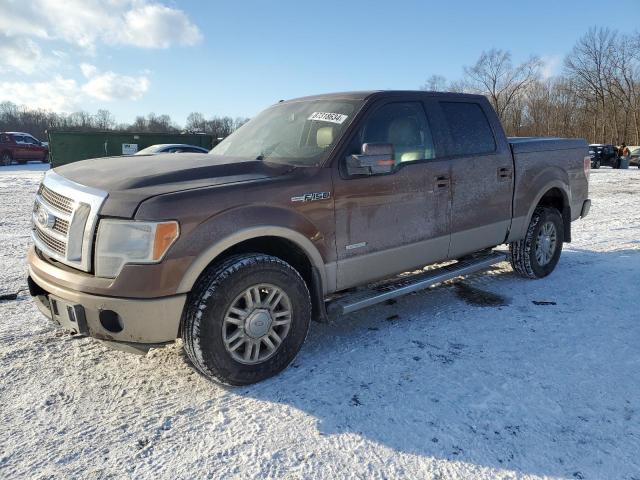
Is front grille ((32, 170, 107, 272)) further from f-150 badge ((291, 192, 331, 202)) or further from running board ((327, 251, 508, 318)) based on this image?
running board ((327, 251, 508, 318))

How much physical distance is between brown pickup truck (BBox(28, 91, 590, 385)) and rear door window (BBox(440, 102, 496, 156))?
0.02 meters

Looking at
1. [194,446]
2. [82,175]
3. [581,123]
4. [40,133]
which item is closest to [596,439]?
[194,446]

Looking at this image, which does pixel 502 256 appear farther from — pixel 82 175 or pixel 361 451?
pixel 82 175

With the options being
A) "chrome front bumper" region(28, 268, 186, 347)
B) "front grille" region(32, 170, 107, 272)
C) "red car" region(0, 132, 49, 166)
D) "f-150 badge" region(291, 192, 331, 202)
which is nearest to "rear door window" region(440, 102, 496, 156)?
"f-150 badge" region(291, 192, 331, 202)

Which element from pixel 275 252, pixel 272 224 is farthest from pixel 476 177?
pixel 272 224

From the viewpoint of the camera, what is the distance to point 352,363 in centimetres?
339

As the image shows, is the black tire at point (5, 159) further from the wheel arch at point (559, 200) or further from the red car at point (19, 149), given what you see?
the wheel arch at point (559, 200)

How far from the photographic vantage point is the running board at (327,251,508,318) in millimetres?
3488

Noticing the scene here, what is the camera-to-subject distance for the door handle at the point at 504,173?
15.4 feet

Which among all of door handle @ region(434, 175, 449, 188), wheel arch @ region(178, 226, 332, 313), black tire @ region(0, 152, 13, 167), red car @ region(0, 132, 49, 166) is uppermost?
red car @ region(0, 132, 49, 166)

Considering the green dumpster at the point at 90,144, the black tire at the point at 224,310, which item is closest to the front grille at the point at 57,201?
the black tire at the point at 224,310

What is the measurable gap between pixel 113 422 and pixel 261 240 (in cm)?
141

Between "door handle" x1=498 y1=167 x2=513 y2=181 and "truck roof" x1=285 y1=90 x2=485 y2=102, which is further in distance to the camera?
"door handle" x1=498 y1=167 x2=513 y2=181

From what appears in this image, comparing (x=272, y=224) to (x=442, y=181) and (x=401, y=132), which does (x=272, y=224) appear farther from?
(x=442, y=181)
